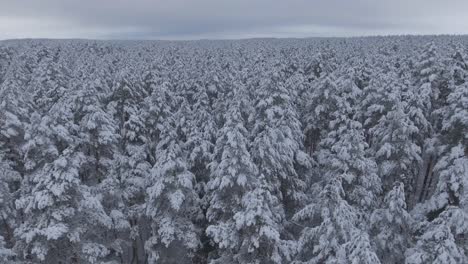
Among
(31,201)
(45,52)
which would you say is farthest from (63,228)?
(45,52)

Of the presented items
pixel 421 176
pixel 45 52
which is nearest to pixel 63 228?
pixel 421 176

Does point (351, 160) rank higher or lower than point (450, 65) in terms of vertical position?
lower

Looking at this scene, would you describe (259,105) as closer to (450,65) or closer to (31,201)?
(31,201)

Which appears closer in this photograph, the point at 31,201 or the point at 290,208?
the point at 31,201

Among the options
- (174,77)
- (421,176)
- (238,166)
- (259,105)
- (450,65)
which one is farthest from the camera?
(174,77)

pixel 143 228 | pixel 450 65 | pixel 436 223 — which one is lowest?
pixel 143 228

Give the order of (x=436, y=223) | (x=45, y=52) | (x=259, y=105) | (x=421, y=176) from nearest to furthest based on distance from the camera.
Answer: (x=436, y=223) < (x=259, y=105) < (x=421, y=176) < (x=45, y=52)
